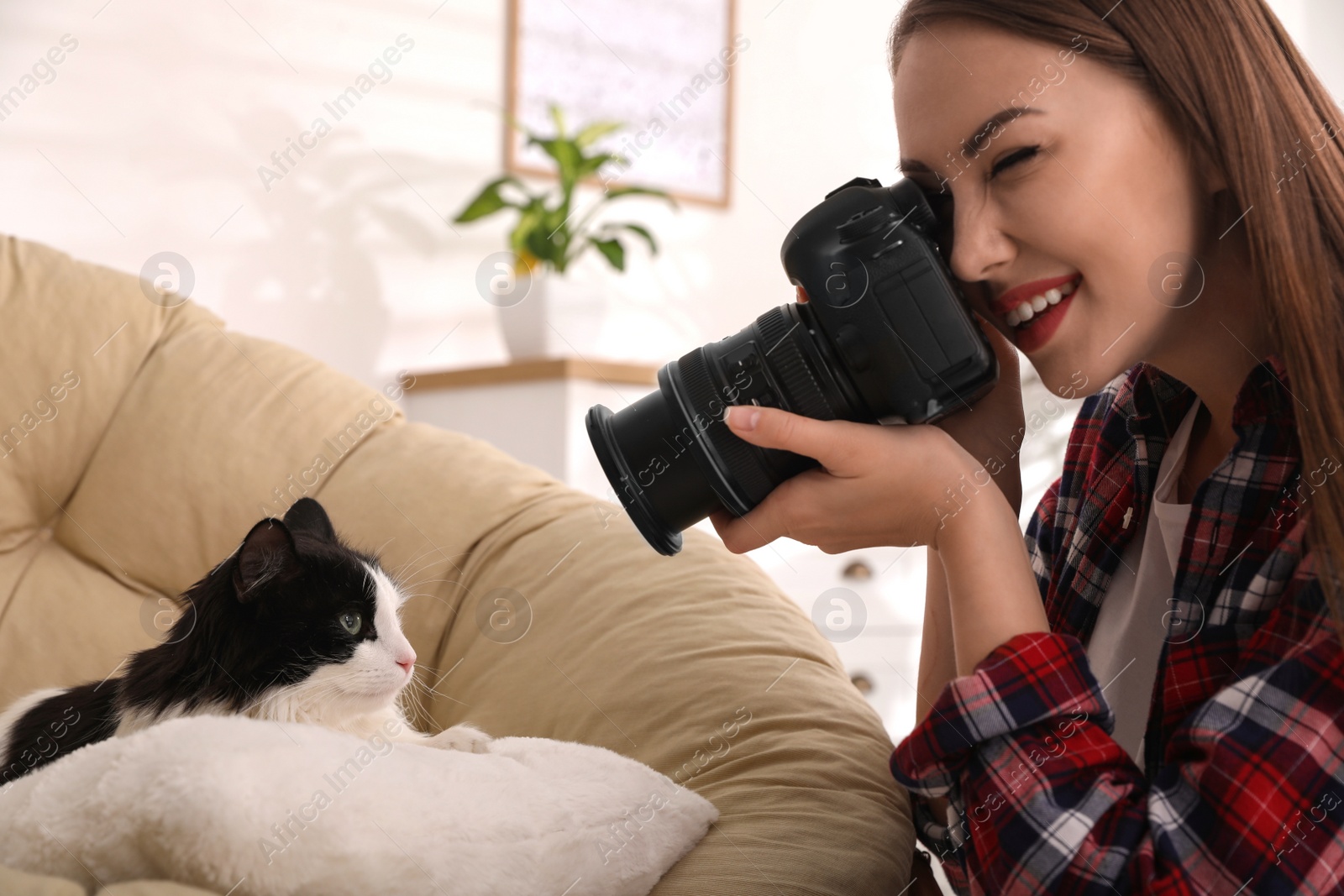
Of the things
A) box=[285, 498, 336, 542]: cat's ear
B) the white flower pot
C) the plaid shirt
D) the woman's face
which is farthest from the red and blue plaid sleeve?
the white flower pot

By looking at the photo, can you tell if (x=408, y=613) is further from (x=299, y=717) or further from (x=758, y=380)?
(x=758, y=380)

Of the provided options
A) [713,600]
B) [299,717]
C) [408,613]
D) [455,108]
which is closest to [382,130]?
[455,108]

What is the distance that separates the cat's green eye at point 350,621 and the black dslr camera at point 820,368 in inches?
7.7

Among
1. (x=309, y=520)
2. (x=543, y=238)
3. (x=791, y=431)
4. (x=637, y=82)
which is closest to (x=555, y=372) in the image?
(x=543, y=238)

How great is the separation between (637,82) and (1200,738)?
7.24 feet

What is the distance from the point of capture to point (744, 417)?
26.1 inches

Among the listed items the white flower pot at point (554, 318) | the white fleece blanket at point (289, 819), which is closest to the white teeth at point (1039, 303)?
the white fleece blanket at point (289, 819)

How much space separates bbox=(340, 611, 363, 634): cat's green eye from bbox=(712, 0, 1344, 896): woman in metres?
0.26

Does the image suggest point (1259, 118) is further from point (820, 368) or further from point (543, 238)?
point (543, 238)

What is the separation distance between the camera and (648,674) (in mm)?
856

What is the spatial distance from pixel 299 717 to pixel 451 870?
17 cm

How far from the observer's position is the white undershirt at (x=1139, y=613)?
79 cm

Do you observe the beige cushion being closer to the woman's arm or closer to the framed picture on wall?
the woman's arm

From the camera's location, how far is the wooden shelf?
1820 millimetres
